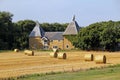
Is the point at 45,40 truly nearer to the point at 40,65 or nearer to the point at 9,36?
the point at 9,36

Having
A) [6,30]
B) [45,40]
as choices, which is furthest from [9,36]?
[45,40]

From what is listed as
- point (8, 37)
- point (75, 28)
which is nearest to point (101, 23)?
point (75, 28)

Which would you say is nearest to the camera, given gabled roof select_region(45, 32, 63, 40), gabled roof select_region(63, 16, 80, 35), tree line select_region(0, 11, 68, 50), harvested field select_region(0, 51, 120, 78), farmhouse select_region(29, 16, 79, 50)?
harvested field select_region(0, 51, 120, 78)

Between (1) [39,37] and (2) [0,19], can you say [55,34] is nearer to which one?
(1) [39,37]

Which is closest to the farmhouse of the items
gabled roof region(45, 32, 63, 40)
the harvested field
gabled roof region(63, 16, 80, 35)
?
gabled roof region(45, 32, 63, 40)

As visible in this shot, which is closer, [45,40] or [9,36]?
[9,36]

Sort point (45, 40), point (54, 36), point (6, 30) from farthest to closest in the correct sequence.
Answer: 1. point (45, 40)
2. point (54, 36)
3. point (6, 30)

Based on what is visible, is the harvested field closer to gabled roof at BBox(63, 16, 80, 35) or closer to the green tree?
the green tree

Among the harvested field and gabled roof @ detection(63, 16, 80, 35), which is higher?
gabled roof @ detection(63, 16, 80, 35)

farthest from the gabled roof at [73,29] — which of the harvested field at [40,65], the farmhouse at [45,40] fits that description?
the harvested field at [40,65]

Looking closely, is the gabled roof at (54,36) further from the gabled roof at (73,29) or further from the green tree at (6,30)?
the green tree at (6,30)

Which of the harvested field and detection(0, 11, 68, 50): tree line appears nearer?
the harvested field

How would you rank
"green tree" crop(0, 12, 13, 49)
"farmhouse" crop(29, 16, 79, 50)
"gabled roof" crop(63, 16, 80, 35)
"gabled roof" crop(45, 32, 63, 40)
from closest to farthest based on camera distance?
"green tree" crop(0, 12, 13, 49)
"gabled roof" crop(63, 16, 80, 35)
"farmhouse" crop(29, 16, 79, 50)
"gabled roof" crop(45, 32, 63, 40)

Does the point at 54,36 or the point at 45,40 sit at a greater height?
the point at 54,36
